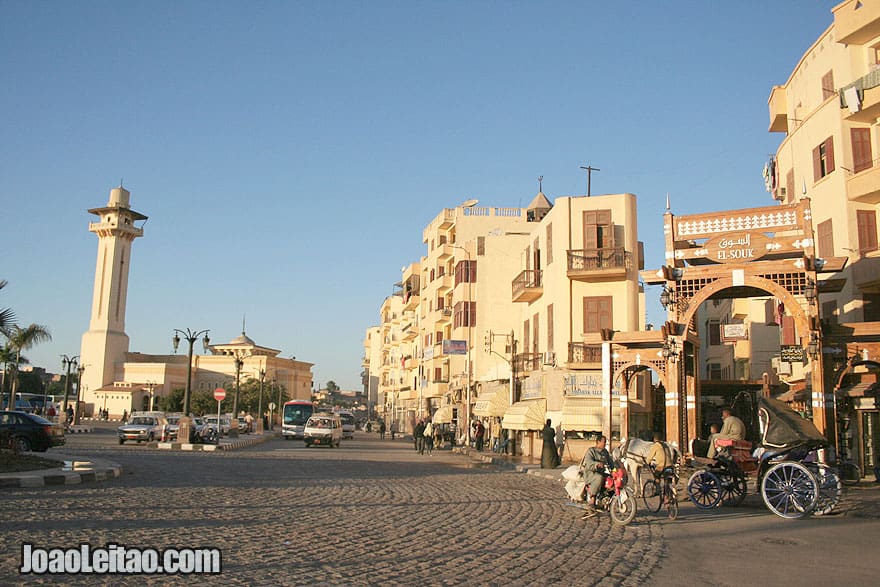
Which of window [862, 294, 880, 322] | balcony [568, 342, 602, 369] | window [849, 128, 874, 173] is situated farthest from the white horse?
balcony [568, 342, 602, 369]

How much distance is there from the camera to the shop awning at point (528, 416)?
104ft

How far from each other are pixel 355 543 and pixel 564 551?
2.64 metres

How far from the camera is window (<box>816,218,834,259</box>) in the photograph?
26.0 m

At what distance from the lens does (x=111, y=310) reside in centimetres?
10438

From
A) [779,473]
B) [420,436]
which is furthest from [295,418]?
[779,473]

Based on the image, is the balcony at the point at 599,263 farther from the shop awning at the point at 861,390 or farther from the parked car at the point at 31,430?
the parked car at the point at 31,430

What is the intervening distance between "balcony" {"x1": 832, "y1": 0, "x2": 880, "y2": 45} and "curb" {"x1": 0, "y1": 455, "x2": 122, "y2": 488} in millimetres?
25398

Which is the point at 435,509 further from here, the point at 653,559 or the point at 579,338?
the point at 579,338

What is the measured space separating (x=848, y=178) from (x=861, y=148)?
1.16 meters

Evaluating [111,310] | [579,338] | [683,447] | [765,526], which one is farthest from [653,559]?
[111,310]

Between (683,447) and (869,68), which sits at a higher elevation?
(869,68)

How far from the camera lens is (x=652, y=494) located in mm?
14039

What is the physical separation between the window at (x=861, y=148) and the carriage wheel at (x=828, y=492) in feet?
51.2

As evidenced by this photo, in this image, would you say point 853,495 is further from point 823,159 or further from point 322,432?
point 322,432
